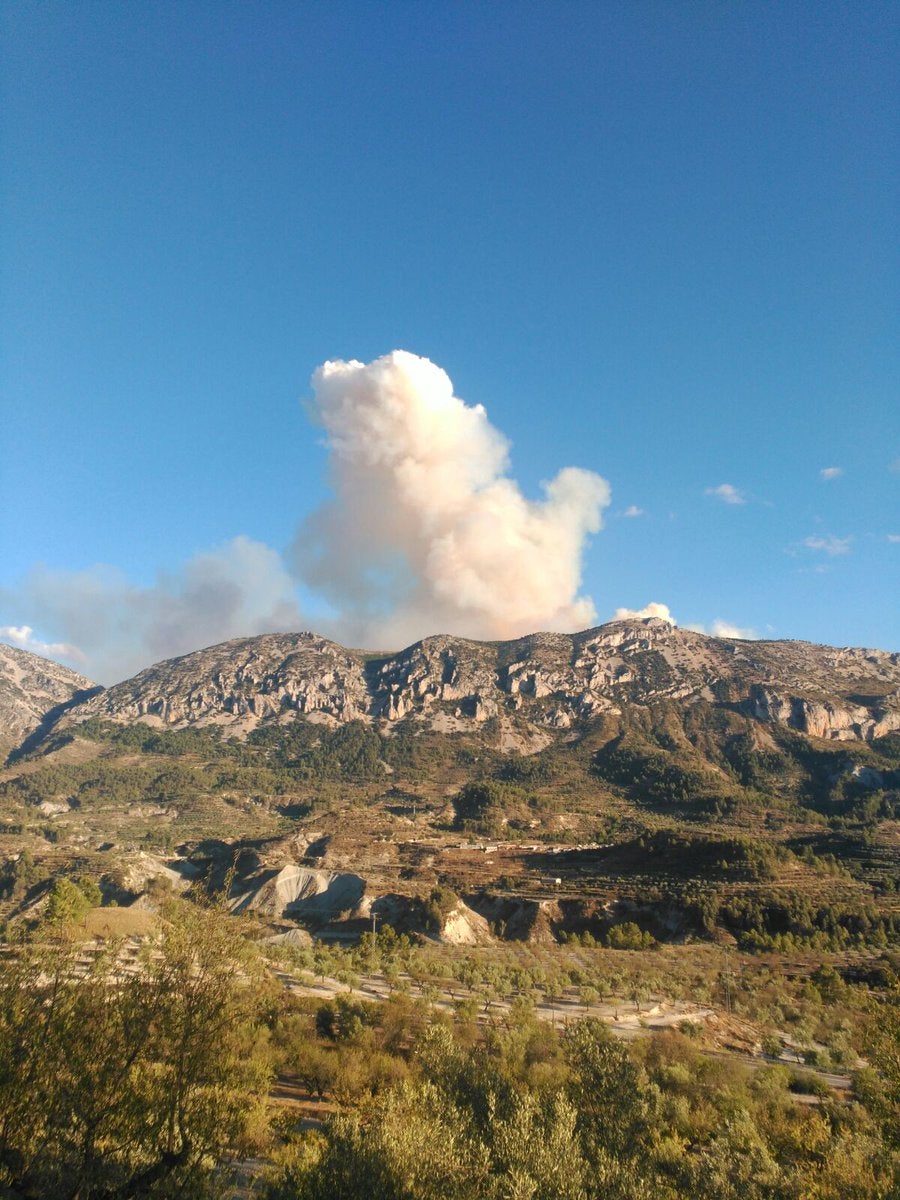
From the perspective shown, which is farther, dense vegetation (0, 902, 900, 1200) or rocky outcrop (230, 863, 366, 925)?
rocky outcrop (230, 863, 366, 925)

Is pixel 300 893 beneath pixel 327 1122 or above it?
beneath

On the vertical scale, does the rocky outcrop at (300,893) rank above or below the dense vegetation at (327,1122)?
below

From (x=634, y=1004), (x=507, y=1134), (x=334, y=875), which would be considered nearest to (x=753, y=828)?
A: (x=334, y=875)

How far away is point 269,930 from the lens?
82.4 m

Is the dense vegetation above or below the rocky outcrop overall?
above

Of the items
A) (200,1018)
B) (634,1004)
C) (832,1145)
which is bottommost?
(634,1004)

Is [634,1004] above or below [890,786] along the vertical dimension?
below

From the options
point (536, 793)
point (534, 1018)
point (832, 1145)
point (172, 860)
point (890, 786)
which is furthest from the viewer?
point (536, 793)

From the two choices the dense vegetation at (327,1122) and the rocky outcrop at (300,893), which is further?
the rocky outcrop at (300,893)

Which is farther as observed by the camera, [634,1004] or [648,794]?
[648,794]

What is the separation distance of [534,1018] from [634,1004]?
1592 cm

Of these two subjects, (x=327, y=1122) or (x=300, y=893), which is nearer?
(x=327, y=1122)

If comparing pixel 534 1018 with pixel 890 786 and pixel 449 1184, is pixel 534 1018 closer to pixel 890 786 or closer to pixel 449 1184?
pixel 449 1184

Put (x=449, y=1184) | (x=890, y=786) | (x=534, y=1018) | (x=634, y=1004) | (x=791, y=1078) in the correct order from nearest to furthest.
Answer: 1. (x=449, y=1184)
2. (x=791, y=1078)
3. (x=534, y=1018)
4. (x=634, y=1004)
5. (x=890, y=786)
